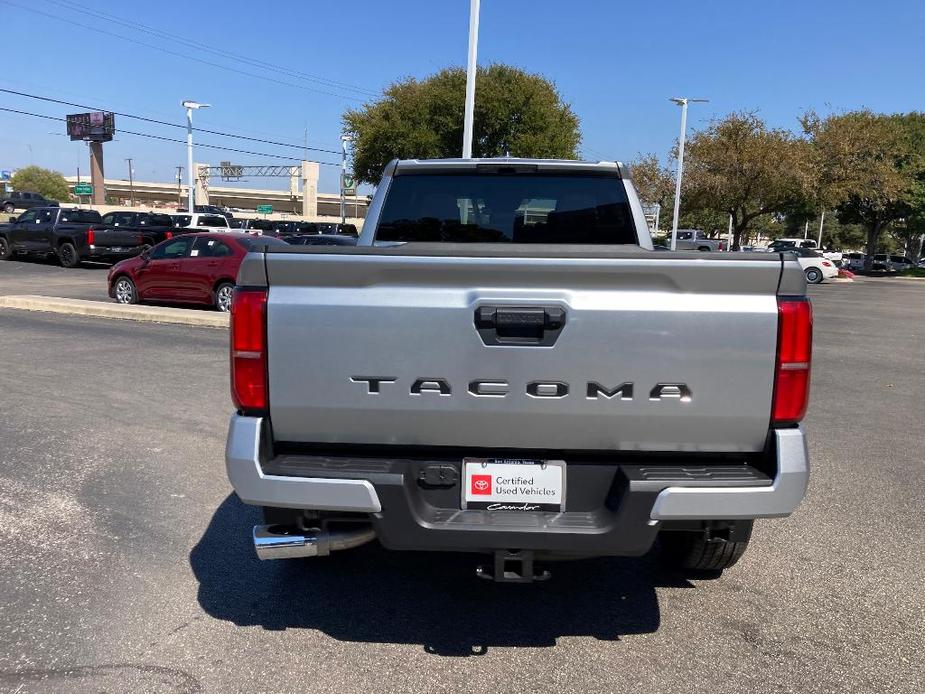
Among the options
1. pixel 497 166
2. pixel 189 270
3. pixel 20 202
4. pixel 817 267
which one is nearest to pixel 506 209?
pixel 497 166

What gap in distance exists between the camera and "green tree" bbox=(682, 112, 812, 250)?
123 ft

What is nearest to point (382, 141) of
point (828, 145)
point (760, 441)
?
point (828, 145)

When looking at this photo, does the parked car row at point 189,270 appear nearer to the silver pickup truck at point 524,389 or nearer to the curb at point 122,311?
the curb at point 122,311

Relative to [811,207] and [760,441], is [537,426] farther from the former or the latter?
[811,207]

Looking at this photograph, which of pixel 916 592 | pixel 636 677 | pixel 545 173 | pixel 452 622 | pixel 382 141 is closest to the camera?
pixel 636 677

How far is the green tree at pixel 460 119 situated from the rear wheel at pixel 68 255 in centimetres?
1454

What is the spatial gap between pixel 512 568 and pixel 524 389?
774mm

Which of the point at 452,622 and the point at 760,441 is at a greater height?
the point at 760,441

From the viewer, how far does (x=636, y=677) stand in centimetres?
320

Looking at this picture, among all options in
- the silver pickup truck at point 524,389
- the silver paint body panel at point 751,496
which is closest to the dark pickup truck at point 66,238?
the silver pickup truck at point 524,389

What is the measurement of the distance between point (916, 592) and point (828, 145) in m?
42.1

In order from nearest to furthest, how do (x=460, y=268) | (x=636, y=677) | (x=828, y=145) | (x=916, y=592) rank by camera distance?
(x=460, y=268), (x=636, y=677), (x=916, y=592), (x=828, y=145)

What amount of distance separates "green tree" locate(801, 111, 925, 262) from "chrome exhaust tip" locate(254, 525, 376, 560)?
42057mm

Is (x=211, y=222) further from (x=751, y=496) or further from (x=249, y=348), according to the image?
(x=751, y=496)
